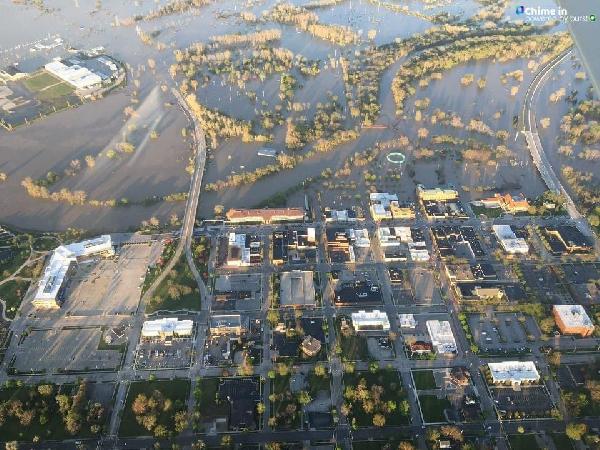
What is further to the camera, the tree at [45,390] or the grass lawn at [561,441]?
the tree at [45,390]

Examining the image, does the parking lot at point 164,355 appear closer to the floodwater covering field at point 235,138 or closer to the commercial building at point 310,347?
the commercial building at point 310,347

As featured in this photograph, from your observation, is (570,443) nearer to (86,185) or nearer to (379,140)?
(379,140)

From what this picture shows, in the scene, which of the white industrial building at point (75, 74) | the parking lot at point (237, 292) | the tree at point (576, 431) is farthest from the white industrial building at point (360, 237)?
the white industrial building at point (75, 74)

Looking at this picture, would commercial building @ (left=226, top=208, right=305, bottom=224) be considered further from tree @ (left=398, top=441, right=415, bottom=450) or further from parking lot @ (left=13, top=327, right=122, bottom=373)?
tree @ (left=398, top=441, right=415, bottom=450)

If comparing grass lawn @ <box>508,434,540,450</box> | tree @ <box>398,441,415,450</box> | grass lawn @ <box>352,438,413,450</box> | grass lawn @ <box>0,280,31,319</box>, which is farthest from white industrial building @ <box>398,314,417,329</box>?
grass lawn @ <box>0,280,31,319</box>

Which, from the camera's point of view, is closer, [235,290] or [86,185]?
[235,290]

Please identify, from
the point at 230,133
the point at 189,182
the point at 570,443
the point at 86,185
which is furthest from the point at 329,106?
the point at 570,443
